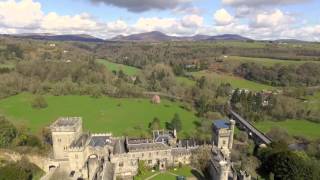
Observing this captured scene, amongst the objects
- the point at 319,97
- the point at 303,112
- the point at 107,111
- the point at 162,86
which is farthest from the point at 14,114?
the point at 319,97

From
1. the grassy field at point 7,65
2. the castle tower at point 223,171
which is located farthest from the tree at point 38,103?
the castle tower at point 223,171

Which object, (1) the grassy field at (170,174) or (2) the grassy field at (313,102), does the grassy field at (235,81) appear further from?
(1) the grassy field at (170,174)

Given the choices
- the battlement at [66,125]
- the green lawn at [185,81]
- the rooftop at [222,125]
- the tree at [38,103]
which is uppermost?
the battlement at [66,125]

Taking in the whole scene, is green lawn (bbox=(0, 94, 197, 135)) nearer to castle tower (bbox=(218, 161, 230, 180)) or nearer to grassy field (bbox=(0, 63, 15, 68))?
grassy field (bbox=(0, 63, 15, 68))

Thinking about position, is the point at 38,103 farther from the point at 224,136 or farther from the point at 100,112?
the point at 224,136

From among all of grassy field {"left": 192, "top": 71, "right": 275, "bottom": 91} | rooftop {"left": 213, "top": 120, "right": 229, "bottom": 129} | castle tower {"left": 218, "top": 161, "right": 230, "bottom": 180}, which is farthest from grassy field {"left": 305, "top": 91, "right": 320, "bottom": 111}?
castle tower {"left": 218, "top": 161, "right": 230, "bottom": 180}

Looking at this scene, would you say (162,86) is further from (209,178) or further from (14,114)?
(209,178)

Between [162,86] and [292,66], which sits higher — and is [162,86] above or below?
below
